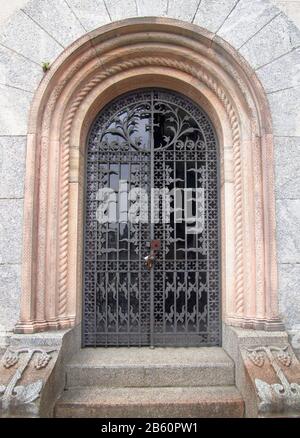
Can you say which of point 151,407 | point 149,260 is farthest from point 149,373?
point 149,260

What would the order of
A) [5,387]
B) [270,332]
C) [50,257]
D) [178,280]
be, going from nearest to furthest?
[5,387] < [270,332] < [50,257] < [178,280]

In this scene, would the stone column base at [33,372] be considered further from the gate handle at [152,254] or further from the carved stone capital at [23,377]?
the gate handle at [152,254]

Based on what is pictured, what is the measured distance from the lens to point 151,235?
16.1 feet

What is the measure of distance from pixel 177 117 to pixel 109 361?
3359mm

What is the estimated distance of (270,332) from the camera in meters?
4.14

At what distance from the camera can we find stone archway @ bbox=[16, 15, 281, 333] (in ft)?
14.3

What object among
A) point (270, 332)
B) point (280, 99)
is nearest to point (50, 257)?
point (270, 332)

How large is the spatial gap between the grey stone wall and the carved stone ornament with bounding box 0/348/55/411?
0.63 m

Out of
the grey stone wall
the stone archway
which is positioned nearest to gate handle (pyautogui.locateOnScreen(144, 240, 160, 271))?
the stone archway

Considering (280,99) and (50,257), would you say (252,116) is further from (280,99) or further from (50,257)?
(50,257)

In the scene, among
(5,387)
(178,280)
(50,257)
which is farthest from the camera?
(178,280)

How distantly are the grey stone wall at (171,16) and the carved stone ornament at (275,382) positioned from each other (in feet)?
1.86

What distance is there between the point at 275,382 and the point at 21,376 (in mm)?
2537

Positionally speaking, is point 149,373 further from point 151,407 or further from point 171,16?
point 171,16
